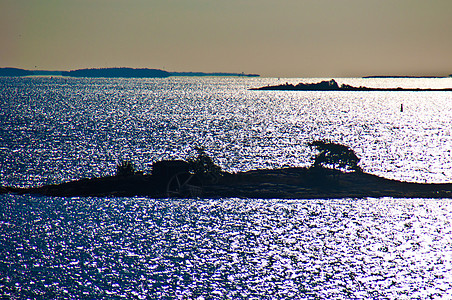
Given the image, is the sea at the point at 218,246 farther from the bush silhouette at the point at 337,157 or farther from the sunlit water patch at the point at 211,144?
the bush silhouette at the point at 337,157

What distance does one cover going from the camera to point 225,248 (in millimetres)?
36812

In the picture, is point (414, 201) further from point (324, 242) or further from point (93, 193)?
point (93, 193)

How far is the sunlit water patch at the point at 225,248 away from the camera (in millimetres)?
29219

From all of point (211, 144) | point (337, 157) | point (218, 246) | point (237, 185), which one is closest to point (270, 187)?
point (237, 185)

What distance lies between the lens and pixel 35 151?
90625 millimetres

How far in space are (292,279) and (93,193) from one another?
27528mm

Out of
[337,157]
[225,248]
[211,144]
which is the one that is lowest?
[225,248]

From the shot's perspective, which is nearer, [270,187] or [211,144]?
[270,187]

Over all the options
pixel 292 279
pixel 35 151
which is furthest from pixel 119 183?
pixel 35 151

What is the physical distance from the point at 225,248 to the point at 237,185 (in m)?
17.1

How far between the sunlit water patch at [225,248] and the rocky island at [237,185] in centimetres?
126

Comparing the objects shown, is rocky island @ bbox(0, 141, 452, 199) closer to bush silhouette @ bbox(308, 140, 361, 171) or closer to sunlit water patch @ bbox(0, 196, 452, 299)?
bush silhouette @ bbox(308, 140, 361, 171)

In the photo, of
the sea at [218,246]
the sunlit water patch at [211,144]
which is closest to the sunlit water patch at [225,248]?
the sea at [218,246]

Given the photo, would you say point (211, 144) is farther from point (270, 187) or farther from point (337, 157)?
point (270, 187)
